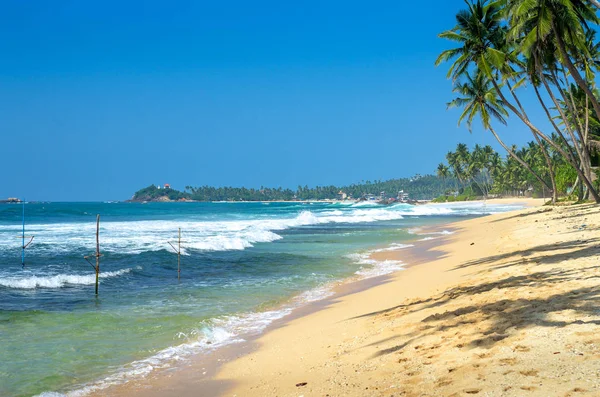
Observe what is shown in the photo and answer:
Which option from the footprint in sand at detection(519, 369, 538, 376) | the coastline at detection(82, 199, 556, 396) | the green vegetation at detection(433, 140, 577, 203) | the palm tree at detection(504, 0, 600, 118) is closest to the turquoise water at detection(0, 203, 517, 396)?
the coastline at detection(82, 199, 556, 396)

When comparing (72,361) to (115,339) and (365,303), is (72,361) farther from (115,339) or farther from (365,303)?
(365,303)

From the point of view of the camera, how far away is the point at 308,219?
54.6 meters

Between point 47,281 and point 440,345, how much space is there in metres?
13.9

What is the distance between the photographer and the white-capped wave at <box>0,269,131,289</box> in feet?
49.7

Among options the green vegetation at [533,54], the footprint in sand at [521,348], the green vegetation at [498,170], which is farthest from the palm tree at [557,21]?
the green vegetation at [498,170]

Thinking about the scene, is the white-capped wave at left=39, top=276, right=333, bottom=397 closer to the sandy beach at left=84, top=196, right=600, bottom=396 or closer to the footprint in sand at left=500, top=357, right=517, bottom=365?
the sandy beach at left=84, top=196, right=600, bottom=396

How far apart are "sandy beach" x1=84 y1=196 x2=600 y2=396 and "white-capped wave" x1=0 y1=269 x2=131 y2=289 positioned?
8.97m

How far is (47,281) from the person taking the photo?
15570 mm

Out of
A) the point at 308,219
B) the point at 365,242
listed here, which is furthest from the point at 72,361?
the point at 308,219

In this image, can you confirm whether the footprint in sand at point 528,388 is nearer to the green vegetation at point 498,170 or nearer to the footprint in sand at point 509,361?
the footprint in sand at point 509,361

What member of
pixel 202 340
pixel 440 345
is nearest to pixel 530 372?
pixel 440 345

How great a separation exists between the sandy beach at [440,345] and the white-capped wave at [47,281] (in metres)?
8.97

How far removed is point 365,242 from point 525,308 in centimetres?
2094

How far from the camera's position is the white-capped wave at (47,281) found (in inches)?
596
